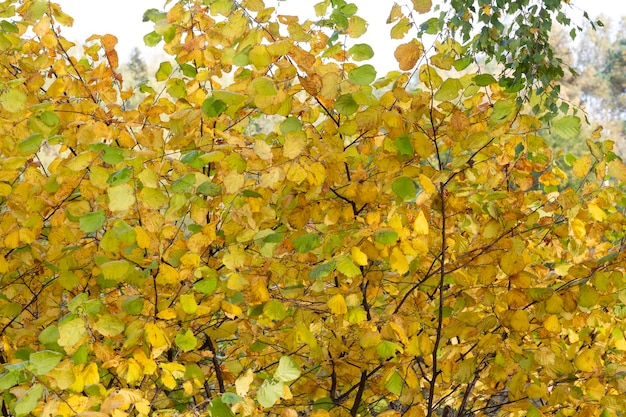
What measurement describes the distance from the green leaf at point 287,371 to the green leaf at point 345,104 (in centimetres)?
59

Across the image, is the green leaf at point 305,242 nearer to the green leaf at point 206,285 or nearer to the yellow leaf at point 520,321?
the green leaf at point 206,285

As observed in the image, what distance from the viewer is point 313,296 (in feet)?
7.14

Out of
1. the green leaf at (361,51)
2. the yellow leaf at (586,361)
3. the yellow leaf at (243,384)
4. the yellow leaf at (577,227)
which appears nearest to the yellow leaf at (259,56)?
the green leaf at (361,51)

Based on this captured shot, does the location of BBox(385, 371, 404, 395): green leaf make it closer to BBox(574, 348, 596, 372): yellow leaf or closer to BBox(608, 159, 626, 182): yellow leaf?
BBox(574, 348, 596, 372): yellow leaf

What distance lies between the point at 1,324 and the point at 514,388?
5.42 feet

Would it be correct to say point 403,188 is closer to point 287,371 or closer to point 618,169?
point 287,371

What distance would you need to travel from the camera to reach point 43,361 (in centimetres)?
139

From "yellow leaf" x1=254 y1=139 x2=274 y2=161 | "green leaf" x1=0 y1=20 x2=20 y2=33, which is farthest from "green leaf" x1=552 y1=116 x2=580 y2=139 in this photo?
"green leaf" x1=0 y1=20 x2=20 y2=33

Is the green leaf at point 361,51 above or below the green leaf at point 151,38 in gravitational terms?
below

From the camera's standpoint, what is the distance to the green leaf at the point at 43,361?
138 cm

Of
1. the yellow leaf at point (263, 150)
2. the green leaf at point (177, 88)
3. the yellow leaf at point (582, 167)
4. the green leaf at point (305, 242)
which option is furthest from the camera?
the green leaf at point (177, 88)

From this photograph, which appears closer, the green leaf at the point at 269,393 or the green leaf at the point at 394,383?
the green leaf at the point at 269,393

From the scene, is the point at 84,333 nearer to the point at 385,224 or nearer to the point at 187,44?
the point at 385,224

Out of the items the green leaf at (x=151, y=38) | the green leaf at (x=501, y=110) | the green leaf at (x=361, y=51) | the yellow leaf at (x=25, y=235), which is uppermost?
the green leaf at (x=151, y=38)
